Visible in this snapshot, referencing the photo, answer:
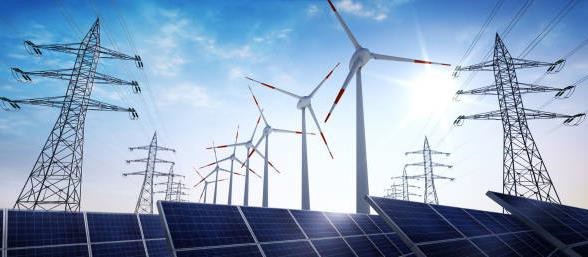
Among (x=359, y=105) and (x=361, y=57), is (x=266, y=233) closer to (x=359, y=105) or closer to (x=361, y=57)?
(x=359, y=105)

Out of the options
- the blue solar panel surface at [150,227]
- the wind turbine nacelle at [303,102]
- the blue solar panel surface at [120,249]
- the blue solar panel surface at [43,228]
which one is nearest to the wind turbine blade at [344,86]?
the wind turbine nacelle at [303,102]

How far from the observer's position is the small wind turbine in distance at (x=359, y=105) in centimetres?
2919

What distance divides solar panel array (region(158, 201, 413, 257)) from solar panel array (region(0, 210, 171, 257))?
8.29 meters

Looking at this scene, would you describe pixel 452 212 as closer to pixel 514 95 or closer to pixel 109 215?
A: pixel 109 215

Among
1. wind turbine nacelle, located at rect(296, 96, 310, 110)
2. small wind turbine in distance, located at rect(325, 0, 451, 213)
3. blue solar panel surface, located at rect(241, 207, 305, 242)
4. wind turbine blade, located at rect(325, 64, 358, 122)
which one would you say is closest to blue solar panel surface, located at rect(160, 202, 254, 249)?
blue solar panel surface, located at rect(241, 207, 305, 242)

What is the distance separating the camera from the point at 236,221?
13.6 m

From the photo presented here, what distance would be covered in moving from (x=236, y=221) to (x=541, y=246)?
13459 millimetres

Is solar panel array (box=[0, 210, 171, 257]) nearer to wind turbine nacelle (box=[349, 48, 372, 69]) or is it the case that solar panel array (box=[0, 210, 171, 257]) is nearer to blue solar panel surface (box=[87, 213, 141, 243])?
blue solar panel surface (box=[87, 213, 141, 243])

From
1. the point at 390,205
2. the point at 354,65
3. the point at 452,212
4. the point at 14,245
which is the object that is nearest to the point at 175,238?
the point at 390,205

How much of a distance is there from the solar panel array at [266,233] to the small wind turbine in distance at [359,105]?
33.4ft

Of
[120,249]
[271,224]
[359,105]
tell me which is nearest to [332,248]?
[271,224]

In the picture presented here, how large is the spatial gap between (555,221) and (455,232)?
24.4 ft

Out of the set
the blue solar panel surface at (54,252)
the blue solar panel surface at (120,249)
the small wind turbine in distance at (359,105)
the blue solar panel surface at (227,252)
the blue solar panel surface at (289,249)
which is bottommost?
the blue solar panel surface at (120,249)

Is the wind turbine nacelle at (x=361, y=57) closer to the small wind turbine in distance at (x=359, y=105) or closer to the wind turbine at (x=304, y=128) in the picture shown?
the small wind turbine in distance at (x=359, y=105)
